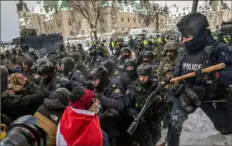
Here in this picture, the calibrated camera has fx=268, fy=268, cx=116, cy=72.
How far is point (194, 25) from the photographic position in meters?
3.67

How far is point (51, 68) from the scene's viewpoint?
4.21 m

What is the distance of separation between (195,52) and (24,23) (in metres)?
72.0

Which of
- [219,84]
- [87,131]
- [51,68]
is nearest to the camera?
[87,131]

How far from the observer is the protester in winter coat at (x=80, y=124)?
208cm

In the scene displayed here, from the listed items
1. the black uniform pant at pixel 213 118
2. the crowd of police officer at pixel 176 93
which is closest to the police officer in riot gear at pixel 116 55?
the crowd of police officer at pixel 176 93

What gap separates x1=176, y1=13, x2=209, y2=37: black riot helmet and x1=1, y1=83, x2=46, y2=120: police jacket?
214 centimetres

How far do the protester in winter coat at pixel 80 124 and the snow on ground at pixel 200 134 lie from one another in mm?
2771

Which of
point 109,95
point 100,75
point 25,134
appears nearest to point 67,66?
point 100,75

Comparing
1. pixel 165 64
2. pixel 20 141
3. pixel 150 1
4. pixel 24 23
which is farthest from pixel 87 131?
pixel 24 23

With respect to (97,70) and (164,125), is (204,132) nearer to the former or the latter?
(164,125)

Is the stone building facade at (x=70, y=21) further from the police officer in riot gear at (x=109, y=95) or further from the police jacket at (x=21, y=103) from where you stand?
the police jacket at (x=21, y=103)

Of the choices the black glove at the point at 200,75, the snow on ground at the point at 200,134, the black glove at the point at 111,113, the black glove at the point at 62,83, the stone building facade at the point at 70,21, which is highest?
the stone building facade at the point at 70,21

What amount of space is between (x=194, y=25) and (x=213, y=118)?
1312 millimetres

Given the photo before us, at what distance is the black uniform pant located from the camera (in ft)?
11.5
